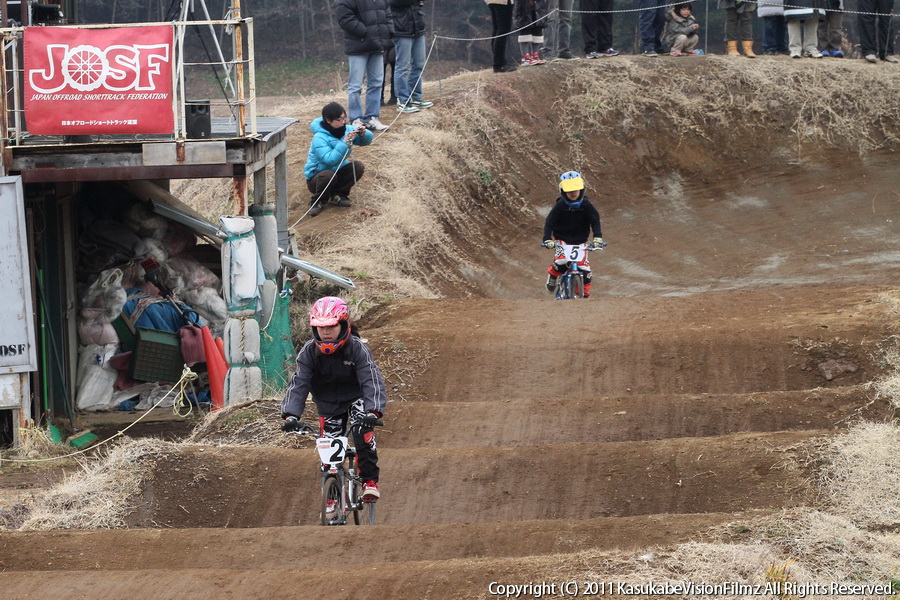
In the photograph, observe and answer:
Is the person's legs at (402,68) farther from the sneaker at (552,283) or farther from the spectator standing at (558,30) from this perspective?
the sneaker at (552,283)

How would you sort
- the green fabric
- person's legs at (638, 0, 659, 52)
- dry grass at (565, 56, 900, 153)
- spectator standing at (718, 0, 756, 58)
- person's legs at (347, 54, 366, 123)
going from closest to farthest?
the green fabric
person's legs at (347, 54, 366, 123)
spectator standing at (718, 0, 756, 58)
person's legs at (638, 0, 659, 52)
dry grass at (565, 56, 900, 153)

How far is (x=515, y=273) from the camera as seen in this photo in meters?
19.5

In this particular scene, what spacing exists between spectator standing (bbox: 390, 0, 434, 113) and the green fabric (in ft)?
23.5

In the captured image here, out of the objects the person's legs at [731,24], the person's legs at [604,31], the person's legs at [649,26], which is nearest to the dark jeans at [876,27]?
the person's legs at [731,24]

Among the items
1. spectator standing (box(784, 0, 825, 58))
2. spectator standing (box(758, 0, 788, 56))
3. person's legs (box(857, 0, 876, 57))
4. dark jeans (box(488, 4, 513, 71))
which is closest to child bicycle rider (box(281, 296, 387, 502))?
dark jeans (box(488, 4, 513, 71))

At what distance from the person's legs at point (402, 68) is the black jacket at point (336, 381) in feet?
41.6

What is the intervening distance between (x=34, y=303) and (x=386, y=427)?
510 cm

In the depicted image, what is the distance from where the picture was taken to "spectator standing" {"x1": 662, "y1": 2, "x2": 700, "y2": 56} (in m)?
24.3

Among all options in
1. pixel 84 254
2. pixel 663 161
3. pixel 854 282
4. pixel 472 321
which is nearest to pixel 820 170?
pixel 663 161

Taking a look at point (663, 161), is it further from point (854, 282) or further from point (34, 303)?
point (34, 303)

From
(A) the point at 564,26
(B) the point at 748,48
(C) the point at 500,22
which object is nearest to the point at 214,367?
(C) the point at 500,22

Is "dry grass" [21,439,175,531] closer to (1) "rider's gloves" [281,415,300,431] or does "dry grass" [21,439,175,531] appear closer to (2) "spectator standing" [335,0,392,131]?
(1) "rider's gloves" [281,415,300,431]

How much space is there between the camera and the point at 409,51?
66.1ft

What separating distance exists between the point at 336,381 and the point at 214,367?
20.8 ft
